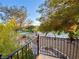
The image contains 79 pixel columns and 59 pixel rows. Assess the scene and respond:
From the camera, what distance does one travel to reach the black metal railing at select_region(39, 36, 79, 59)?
4.73m

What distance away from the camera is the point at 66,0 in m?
3.84

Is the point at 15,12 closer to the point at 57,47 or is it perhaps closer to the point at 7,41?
the point at 57,47

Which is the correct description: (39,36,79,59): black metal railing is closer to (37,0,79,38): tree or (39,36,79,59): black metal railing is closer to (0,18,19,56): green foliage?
(37,0,79,38): tree

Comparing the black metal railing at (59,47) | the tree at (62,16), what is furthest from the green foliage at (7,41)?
the tree at (62,16)

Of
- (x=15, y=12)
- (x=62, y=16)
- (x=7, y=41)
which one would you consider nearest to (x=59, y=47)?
(x=7, y=41)

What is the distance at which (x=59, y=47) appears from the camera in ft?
17.6

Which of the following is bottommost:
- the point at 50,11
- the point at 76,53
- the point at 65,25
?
the point at 76,53

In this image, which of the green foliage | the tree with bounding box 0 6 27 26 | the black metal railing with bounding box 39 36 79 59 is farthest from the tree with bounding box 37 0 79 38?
the tree with bounding box 0 6 27 26

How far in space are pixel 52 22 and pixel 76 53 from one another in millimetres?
1315

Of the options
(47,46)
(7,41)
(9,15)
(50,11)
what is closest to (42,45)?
(47,46)

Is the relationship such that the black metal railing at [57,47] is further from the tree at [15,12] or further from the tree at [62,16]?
the tree at [15,12]

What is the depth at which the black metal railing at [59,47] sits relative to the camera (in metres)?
4.73

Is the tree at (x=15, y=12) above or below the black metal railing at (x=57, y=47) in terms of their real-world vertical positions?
above

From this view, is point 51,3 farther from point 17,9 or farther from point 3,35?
point 17,9
